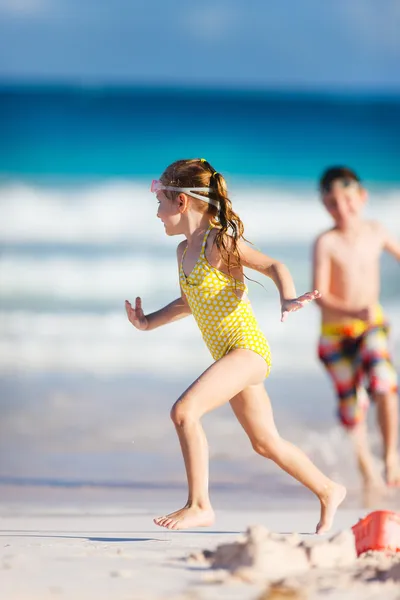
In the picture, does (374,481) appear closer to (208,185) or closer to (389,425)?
(389,425)

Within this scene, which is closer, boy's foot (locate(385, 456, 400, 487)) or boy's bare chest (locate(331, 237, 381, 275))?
boy's foot (locate(385, 456, 400, 487))

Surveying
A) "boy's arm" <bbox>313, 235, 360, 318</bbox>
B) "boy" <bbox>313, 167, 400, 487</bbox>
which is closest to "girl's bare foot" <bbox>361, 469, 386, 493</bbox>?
"boy" <bbox>313, 167, 400, 487</bbox>

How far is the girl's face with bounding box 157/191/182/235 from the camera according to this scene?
8.61ft

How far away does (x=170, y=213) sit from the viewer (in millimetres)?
2633

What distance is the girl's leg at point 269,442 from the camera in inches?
97.8

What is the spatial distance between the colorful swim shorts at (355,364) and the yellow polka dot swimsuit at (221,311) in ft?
4.12

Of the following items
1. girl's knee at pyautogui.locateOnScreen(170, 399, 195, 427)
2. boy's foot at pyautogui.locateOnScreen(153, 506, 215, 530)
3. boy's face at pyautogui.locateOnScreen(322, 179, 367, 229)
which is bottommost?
boy's foot at pyautogui.locateOnScreen(153, 506, 215, 530)

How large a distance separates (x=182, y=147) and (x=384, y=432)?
22.1 feet

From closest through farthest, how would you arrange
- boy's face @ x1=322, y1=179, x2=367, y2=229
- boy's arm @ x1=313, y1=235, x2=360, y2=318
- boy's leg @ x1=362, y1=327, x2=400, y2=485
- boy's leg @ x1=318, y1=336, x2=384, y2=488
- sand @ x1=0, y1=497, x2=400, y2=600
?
sand @ x1=0, y1=497, x2=400, y2=600 → boy's leg @ x1=362, y1=327, x2=400, y2=485 → boy's leg @ x1=318, y1=336, x2=384, y2=488 → boy's arm @ x1=313, y1=235, x2=360, y2=318 → boy's face @ x1=322, y1=179, x2=367, y2=229

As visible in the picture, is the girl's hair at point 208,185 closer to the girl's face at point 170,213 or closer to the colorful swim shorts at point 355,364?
the girl's face at point 170,213

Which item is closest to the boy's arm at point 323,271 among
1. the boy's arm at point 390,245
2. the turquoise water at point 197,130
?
the boy's arm at point 390,245

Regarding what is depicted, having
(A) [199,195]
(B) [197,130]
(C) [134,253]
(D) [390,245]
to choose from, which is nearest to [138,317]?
(A) [199,195]

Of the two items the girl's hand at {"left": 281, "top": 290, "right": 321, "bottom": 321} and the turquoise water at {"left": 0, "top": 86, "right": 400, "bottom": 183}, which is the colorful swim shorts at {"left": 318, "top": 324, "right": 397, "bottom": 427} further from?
the turquoise water at {"left": 0, "top": 86, "right": 400, "bottom": 183}

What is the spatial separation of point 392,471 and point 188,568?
172 centimetres
